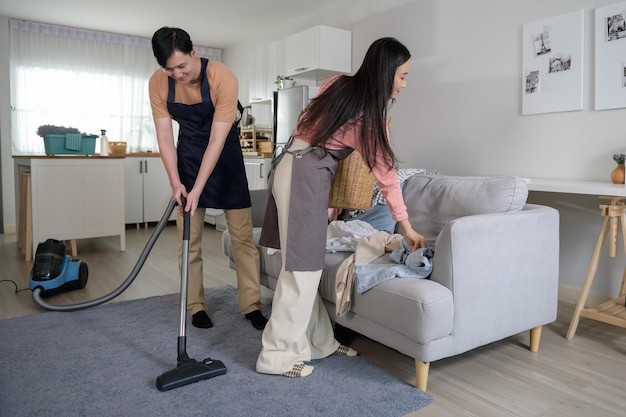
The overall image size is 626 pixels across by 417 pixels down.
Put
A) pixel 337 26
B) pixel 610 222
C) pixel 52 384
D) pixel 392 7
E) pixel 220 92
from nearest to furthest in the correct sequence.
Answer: pixel 52 384, pixel 220 92, pixel 610 222, pixel 392 7, pixel 337 26

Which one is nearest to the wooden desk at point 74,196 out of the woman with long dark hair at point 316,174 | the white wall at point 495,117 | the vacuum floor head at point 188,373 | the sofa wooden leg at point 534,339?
the white wall at point 495,117

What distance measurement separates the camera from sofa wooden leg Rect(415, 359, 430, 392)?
1.76 meters

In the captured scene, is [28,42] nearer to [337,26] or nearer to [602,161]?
[337,26]

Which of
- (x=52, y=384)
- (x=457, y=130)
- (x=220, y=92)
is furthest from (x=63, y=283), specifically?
(x=457, y=130)

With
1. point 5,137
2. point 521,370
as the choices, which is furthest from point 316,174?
point 5,137

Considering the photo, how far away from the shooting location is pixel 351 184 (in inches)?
74.2

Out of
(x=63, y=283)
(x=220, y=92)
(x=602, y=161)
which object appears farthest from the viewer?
(x=63, y=283)

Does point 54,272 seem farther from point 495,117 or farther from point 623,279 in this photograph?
point 623,279

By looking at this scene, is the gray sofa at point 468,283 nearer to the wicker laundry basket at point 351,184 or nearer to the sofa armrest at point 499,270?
the sofa armrest at point 499,270

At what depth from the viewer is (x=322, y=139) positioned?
5.66 ft

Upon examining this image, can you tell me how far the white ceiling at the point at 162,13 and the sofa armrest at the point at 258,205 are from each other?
8.97 ft

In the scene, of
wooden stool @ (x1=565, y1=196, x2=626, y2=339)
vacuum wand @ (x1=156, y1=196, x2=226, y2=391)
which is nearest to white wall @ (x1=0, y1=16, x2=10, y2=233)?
vacuum wand @ (x1=156, y1=196, x2=226, y2=391)

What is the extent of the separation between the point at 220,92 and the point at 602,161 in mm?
2094

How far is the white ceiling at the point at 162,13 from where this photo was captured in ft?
16.9
